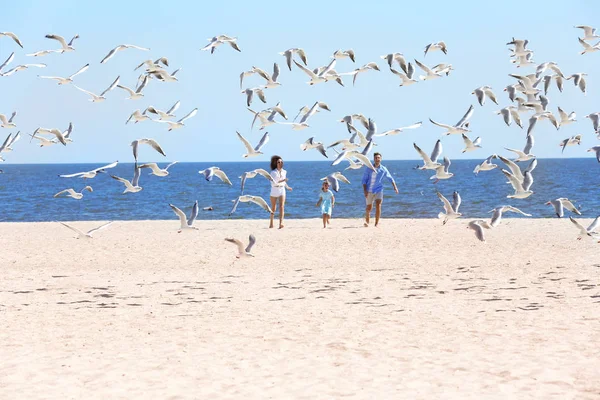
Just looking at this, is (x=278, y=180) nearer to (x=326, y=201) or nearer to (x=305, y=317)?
(x=326, y=201)

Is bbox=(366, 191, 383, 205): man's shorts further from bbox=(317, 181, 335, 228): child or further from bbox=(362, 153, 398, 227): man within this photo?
bbox=(317, 181, 335, 228): child

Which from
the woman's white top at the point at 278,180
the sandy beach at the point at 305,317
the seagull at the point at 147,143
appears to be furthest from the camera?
the woman's white top at the point at 278,180

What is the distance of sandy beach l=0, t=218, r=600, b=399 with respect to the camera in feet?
28.1

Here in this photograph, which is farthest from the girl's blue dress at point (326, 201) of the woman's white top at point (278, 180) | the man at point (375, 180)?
the woman's white top at point (278, 180)

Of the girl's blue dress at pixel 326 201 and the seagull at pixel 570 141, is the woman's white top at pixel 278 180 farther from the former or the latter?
the seagull at pixel 570 141

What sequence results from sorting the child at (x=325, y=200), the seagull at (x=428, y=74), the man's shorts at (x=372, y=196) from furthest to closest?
the child at (x=325, y=200) → the man's shorts at (x=372, y=196) → the seagull at (x=428, y=74)

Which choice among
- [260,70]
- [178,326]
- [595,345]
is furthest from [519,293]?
[260,70]

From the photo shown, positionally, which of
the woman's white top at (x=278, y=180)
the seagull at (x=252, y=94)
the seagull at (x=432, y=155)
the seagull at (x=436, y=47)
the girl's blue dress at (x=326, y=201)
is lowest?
the girl's blue dress at (x=326, y=201)

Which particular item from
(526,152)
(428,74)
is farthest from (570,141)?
(428,74)

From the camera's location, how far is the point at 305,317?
38.3 feet

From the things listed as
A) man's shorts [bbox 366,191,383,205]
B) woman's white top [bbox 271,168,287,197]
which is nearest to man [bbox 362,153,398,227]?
man's shorts [bbox 366,191,383,205]

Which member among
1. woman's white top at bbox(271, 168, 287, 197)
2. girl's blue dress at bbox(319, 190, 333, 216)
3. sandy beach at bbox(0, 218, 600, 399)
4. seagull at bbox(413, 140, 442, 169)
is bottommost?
sandy beach at bbox(0, 218, 600, 399)

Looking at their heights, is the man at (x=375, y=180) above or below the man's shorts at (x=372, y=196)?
above

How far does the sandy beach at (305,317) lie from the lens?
8570mm
